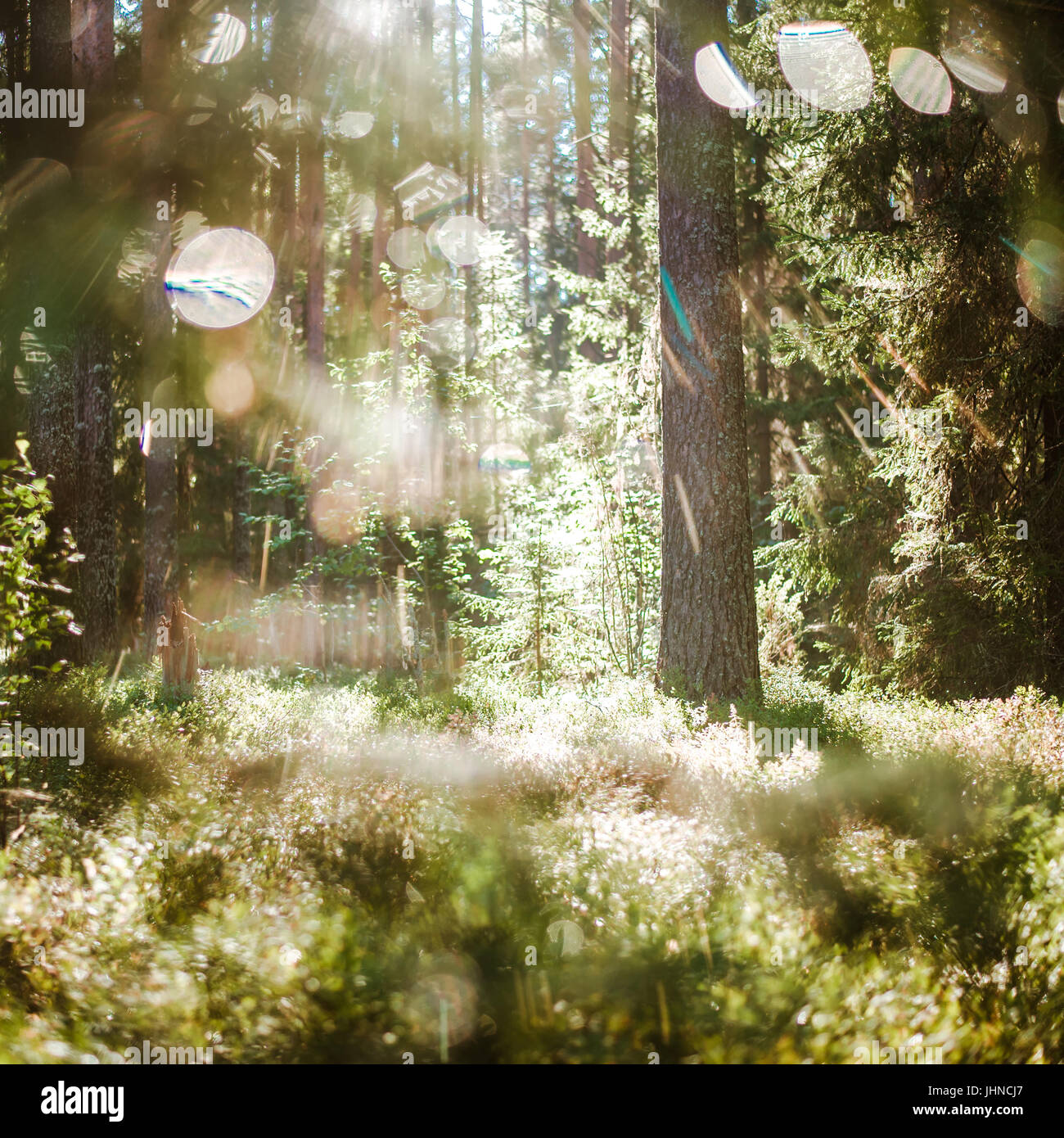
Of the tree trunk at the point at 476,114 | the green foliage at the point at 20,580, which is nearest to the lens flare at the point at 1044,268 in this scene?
the green foliage at the point at 20,580

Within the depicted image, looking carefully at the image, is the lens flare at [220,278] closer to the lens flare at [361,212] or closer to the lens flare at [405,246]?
the lens flare at [405,246]

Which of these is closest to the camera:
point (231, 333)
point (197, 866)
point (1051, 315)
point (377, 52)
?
point (197, 866)

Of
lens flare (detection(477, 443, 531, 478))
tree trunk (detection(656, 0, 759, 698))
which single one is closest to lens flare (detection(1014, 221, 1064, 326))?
tree trunk (detection(656, 0, 759, 698))

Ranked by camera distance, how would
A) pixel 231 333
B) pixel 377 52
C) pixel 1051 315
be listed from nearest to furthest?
pixel 1051 315 < pixel 231 333 < pixel 377 52

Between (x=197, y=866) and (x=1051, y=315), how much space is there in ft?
27.7

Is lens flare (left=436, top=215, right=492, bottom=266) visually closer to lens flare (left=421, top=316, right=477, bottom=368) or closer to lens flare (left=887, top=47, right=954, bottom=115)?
lens flare (left=421, top=316, right=477, bottom=368)

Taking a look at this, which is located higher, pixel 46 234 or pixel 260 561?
pixel 46 234

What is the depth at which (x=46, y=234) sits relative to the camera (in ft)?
40.3

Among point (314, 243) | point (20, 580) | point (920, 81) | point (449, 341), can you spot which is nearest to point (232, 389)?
point (314, 243)

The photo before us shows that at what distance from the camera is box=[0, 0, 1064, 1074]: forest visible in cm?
436

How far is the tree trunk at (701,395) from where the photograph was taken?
8047 mm

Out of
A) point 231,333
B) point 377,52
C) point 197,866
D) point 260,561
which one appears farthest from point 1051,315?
point 260,561

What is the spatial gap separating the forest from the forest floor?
3cm
